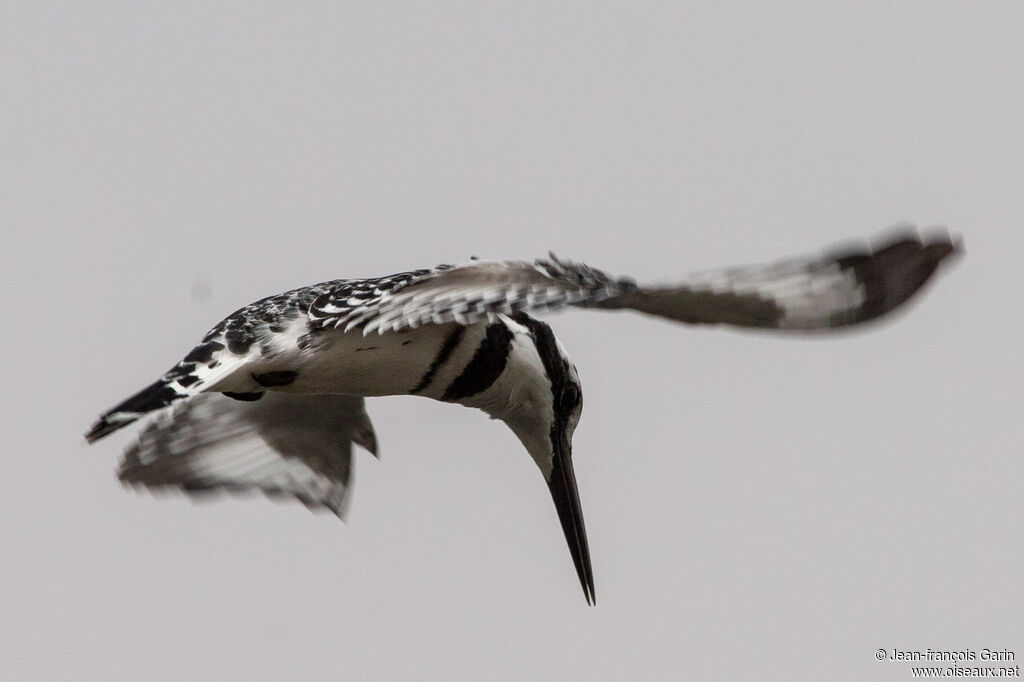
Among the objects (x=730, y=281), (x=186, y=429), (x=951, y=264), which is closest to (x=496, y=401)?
(x=186, y=429)

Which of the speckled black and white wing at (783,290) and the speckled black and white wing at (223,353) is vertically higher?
the speckled black and white wing at (223,353)

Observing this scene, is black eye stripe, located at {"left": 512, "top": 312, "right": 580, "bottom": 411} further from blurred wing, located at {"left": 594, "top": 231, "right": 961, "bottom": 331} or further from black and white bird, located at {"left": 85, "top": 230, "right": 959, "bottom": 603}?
blurred wing, located at {"left": 594, "top": 231, "right": 961, "bottom": 331}

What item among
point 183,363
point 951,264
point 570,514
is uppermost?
point 183,363

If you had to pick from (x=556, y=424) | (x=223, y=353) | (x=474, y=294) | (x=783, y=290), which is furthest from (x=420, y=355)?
(x=783, y=290)

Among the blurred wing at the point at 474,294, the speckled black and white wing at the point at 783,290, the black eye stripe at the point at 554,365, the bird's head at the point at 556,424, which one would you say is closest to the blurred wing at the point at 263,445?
the bird's head at the point at 556,424

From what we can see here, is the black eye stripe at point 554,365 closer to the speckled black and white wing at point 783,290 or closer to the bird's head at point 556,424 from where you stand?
the bird's head at point 556,424

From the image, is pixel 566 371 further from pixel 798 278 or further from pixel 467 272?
pixel 798 278
